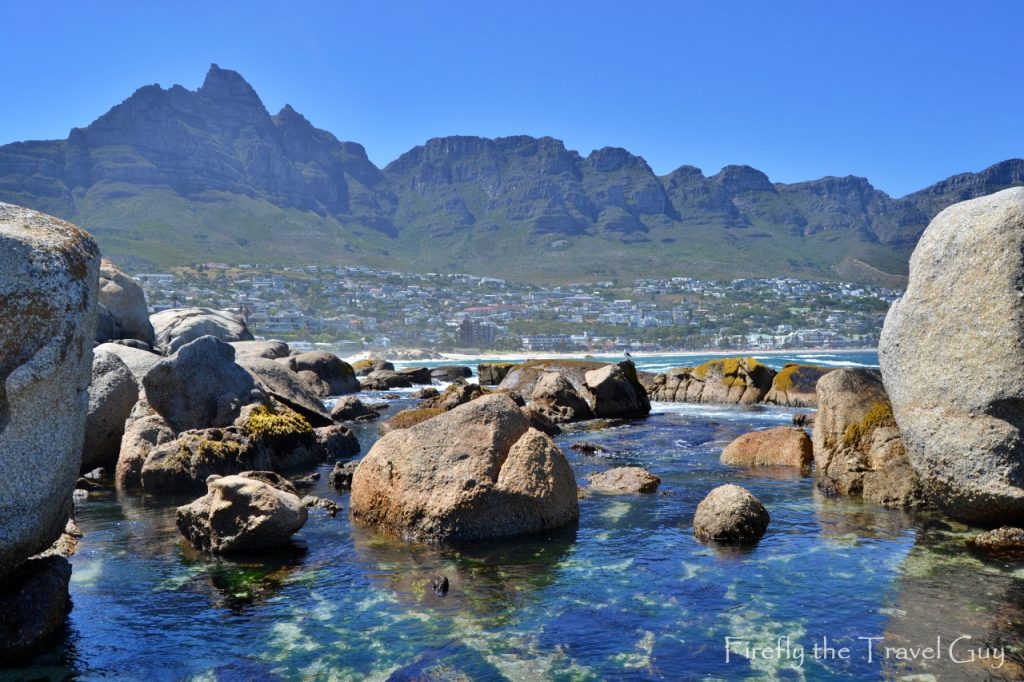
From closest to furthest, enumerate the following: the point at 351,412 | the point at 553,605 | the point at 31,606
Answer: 1. the point at 31,606
2. the point at 553,605
3. the point at 351,412

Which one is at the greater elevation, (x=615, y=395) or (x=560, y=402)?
(x=615, y=395)

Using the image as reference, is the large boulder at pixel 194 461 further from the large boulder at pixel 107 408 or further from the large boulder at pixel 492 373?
the large boulder at pixel 492 373

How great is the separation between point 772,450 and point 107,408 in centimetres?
2198

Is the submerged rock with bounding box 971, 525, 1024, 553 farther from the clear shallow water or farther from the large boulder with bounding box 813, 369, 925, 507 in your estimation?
the large boulder with bounding box 813, 369, 925, 507

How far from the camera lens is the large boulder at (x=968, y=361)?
14961 mm

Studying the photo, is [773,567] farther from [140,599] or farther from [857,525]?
[140,599]

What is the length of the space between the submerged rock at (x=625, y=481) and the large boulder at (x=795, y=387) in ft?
88.7

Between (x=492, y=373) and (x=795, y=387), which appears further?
(x=492, y=373)

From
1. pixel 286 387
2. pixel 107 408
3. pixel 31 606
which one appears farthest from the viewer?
pixel 286 387

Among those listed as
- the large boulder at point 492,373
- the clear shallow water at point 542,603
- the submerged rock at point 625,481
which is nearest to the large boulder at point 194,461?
the clear shallow water at point 542,603

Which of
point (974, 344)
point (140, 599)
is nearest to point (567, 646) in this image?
point (140, 599)

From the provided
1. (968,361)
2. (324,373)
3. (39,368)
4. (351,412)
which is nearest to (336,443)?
(351,412)

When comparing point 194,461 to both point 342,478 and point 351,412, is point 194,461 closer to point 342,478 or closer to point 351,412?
point 342,478

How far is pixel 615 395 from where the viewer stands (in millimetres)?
40719
